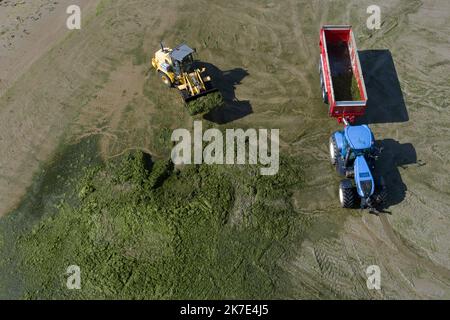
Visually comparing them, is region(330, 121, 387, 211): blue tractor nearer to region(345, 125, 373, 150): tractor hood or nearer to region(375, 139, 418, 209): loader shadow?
region(345, 125, 373, 150): tractor hood

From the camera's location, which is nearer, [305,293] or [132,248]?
[305,293]

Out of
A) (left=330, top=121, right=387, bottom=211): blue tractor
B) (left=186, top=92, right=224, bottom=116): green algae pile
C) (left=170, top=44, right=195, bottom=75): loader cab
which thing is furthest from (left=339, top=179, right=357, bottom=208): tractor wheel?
(left=170, top=44, right=195, bottom=75): loader cab

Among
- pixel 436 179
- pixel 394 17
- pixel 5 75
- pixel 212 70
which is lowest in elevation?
pixel 436 179

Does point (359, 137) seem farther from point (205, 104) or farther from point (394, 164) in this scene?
point (205, 104)

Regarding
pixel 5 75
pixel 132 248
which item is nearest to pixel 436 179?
pixel 132 248
